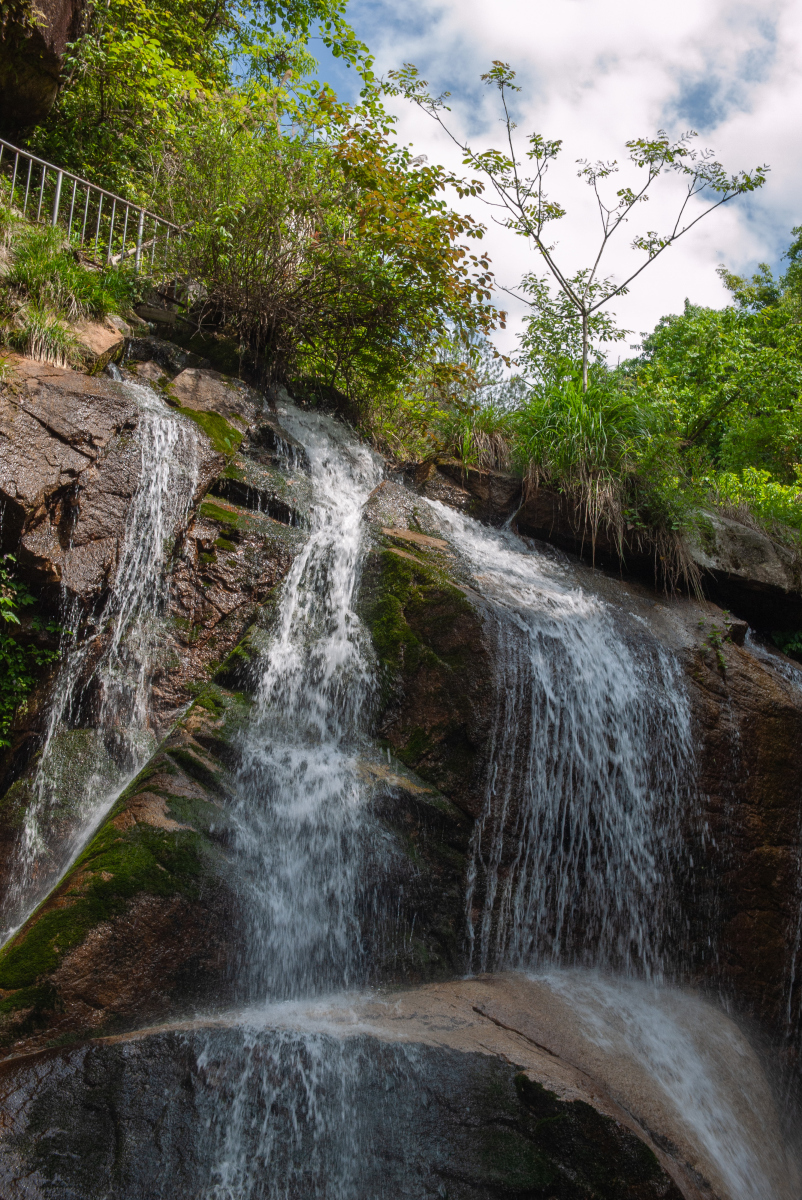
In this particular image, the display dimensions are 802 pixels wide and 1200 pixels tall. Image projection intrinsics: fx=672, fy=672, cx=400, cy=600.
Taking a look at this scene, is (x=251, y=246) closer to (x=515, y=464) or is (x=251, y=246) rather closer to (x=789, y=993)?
(x=515, y=464)

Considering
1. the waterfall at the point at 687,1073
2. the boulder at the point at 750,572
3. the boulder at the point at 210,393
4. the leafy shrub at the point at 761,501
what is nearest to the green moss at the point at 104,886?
the waterfall at the point at 687,1073

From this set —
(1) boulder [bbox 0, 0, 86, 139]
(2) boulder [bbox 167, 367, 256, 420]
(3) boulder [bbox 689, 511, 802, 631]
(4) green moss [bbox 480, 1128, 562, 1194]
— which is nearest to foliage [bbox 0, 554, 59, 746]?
(2) boulder [bbox 167, 367, 256, 420]

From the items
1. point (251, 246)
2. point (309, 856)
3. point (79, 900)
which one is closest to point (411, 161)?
point (251, 246)

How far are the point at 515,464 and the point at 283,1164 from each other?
6973 millimetres

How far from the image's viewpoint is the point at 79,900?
10.6ft

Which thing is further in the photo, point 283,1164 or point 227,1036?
point 227,1036

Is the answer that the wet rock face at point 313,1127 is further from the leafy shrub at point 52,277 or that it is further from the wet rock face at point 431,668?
the leafy shrub at point 52,277

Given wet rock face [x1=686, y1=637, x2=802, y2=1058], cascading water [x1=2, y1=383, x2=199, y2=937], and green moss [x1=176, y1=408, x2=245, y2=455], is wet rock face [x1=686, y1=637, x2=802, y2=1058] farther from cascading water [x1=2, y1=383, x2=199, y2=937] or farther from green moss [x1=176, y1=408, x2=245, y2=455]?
green moss [x1=176, y1=408, x2=245, y2=455]

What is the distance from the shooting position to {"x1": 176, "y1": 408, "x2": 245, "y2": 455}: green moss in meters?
6.55

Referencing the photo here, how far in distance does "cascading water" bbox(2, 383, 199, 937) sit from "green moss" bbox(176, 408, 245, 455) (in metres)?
0.36

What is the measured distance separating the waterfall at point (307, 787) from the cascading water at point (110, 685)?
1002 mm

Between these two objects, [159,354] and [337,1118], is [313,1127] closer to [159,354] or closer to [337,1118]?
[337,1118]

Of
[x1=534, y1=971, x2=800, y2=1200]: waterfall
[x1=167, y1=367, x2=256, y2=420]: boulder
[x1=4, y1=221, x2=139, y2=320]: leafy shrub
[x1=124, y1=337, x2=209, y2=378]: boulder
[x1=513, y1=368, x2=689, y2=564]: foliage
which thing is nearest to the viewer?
[x1=534, y1=971, x2=800, y2=1200]: waterfall

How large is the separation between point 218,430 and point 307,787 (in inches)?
158
